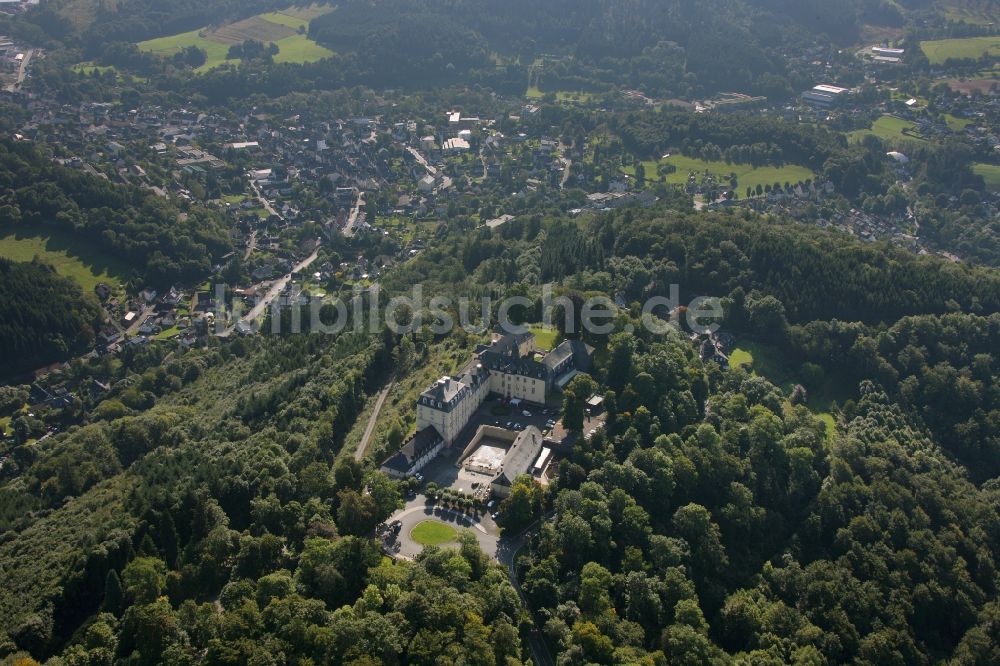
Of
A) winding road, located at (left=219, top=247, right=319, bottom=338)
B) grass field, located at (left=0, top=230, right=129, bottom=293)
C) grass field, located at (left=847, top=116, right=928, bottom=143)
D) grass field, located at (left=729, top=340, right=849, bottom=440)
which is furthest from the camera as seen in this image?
grass field, located at (left=847, top=116, right=928, bottom=143)

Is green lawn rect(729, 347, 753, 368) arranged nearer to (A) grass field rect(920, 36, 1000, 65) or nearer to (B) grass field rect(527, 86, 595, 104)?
(B) grass field rect(527, 86, 595, 104)

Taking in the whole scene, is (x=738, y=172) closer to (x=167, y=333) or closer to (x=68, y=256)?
(x=167, y=333)

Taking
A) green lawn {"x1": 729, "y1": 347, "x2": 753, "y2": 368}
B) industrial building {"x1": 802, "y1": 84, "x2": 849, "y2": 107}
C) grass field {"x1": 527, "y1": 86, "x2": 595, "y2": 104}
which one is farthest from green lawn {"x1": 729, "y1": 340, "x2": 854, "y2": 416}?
industrial building {"x1": 802, "y1": 84, "x2": 849, "y2": 107}

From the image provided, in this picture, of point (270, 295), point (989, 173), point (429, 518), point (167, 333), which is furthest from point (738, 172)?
point (429, 518)

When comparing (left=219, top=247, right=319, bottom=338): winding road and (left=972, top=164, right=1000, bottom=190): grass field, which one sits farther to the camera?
(left=972, top=164, right=1000, bottom=190): grass field

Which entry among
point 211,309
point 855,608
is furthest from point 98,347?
point 855,608

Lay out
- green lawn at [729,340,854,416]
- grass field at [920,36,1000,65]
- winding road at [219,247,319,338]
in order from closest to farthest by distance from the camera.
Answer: green lawn at [729,340,854,416], winding road at [219,247,319,338], grass field at [920,36,1000,65]
